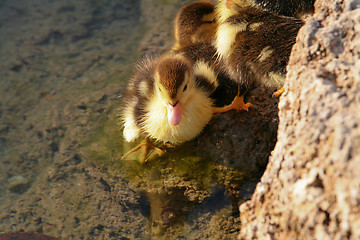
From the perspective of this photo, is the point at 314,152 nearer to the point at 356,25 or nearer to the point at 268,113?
the point at 356,25

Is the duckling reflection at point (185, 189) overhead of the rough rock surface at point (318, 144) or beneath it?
beneath

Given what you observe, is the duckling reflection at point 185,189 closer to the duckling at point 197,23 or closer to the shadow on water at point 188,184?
the shadow on water at point 188,184

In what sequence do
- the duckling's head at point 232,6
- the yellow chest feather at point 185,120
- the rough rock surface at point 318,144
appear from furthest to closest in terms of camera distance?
the duckling's head at point 232,6
the yellow chest feather at point 185,120
the rough rock surface at point 318,144

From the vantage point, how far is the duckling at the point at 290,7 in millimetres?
2398

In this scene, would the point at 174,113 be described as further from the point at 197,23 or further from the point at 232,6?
the point at 197,23

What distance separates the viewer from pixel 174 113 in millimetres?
2236

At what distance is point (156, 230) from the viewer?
2186mm

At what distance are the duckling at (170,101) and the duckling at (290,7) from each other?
59 centimetres

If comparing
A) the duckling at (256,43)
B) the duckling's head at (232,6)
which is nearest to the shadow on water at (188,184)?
the duckling at (256,43)

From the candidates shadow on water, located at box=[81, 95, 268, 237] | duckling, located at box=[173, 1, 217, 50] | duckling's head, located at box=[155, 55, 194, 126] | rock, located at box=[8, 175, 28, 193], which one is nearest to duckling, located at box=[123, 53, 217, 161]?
duckling's head, located at box=[155, 55, 194, 126]

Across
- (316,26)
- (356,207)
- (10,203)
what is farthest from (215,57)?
(10,203)

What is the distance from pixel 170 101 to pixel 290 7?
103 centimetres

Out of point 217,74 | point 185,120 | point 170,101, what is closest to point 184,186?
point 185,120

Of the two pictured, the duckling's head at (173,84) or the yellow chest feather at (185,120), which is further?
the yellow chest feather at (185,120)
